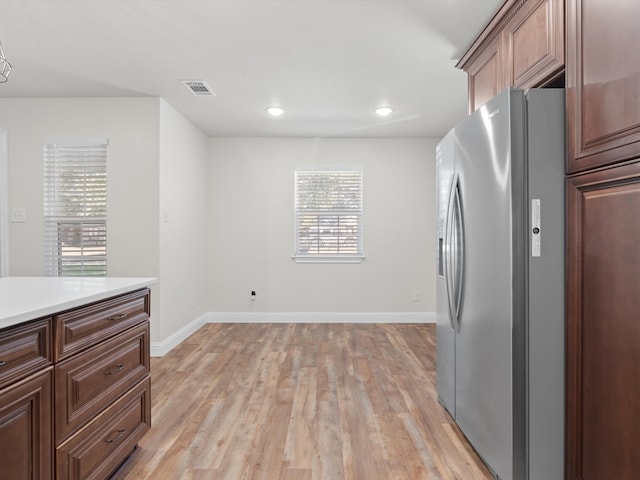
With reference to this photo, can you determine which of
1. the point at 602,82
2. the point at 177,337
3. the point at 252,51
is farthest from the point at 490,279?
the point at 177,337

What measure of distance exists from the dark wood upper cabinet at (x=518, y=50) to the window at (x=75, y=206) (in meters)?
3.41

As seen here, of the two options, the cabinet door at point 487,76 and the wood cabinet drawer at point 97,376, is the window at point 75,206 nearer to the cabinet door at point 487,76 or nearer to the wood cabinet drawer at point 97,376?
the wood cabinet drawer at point 97,376

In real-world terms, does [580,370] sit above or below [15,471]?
above

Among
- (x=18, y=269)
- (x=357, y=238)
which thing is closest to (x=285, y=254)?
(x=357, y=238)

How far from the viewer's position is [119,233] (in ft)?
12.1

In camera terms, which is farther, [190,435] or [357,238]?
[357,238]

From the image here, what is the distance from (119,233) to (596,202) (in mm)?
3753

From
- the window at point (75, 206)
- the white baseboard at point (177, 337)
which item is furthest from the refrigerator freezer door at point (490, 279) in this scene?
the window at point (75, 206)

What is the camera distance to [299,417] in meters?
2.42

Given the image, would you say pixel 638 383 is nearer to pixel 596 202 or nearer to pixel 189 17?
pixel 596 202

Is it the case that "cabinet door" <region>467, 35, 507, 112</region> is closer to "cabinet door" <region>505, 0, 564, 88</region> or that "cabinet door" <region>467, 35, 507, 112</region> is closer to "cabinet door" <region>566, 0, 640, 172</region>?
"cabinet door" <region>505, 0, 564, 88</region>

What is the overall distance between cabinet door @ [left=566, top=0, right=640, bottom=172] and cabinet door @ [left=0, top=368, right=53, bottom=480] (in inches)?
83.8

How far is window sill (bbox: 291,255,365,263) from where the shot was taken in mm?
5160

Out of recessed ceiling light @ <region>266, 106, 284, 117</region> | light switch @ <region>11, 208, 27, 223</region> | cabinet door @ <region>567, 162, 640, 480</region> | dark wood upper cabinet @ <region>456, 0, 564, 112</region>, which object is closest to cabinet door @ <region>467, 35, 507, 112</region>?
dark wood upper cabinet @ <region>456, 0, 564, 112</region>
